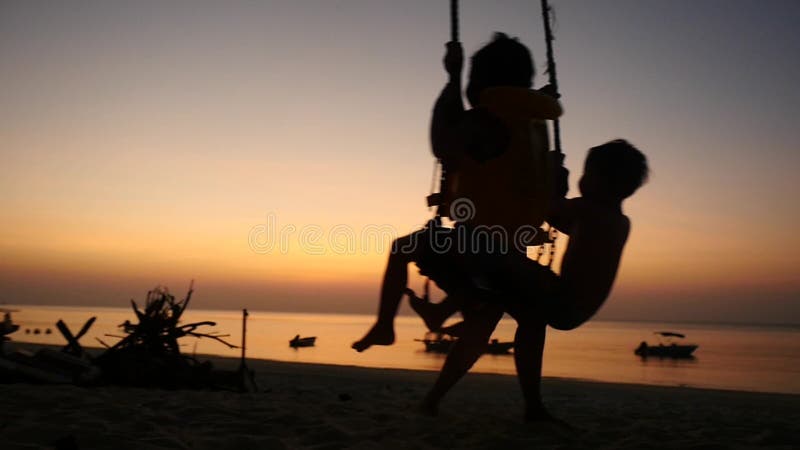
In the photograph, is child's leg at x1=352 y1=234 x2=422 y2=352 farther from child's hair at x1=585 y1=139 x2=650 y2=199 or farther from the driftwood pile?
the driftwood pile

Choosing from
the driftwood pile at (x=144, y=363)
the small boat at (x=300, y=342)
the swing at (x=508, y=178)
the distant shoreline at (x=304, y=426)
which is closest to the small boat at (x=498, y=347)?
the small boat at (x=300, y=342)

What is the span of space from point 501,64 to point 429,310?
4.71 ft

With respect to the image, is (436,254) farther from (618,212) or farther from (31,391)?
(31,391)

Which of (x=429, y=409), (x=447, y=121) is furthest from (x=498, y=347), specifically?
(x=447, y=121)

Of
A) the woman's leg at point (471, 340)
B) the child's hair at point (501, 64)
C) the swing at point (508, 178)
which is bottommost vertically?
the woman's leg at point (471, 340)

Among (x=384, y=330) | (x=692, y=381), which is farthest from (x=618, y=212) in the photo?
(x=692, y=381)

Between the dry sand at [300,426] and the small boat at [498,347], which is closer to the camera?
the dry sand at [300,426]

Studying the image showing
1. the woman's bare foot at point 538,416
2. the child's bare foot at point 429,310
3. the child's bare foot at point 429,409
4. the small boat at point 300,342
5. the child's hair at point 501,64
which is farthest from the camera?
the small boat at point 300,342

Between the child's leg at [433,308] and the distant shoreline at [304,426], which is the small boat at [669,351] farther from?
the child's leg at [433,308]

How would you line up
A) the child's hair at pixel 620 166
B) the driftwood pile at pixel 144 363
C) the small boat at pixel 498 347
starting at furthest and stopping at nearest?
the small boat at pixel 498 347
the driftwood pile at pixel 144 363
the child's hair at pixel 620 166

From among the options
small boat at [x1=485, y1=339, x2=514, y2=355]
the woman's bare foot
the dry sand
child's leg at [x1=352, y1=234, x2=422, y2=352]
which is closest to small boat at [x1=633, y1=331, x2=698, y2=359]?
small boat at [x1=485, y1=339, x2=514, y2=355]

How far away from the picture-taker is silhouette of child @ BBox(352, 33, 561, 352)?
10.3ft

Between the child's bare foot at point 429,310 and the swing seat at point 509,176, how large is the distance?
64 centimetres

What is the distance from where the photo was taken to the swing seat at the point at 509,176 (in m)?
3.16
